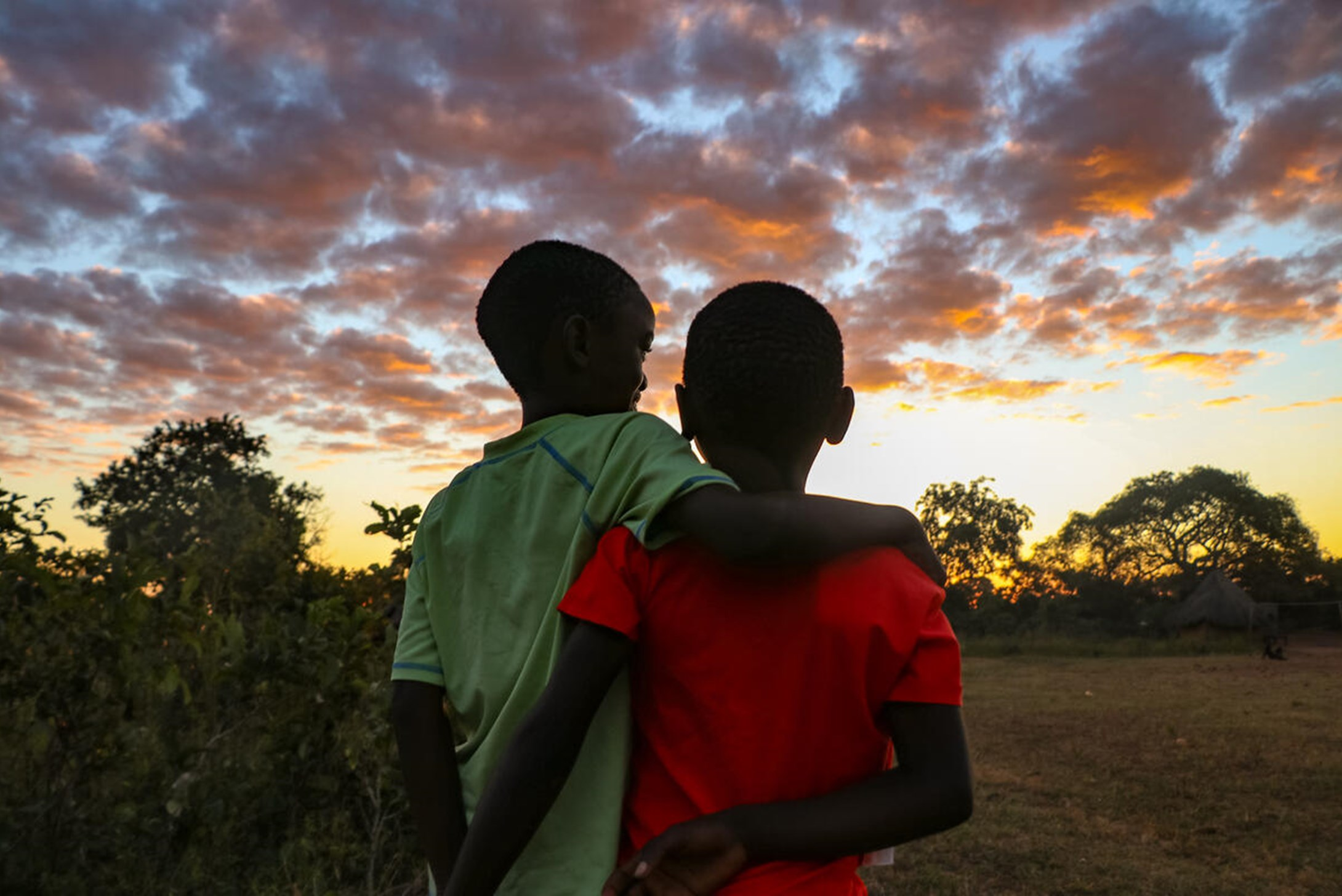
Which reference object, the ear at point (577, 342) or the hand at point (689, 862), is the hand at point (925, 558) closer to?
the hand at point (689, 862)

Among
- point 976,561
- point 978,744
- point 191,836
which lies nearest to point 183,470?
point 978,744

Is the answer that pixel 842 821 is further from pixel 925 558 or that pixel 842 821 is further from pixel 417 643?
pixel 417 643

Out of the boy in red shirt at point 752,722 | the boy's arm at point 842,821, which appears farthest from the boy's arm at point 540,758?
Answer: the boy's arm at point 842,821

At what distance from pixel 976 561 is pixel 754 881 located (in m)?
45.7

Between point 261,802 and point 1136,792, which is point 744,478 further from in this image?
→ point 1136,792

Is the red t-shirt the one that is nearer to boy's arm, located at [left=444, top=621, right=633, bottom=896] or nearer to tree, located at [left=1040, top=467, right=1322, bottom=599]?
boy's arm, located at [left=444, top=621, right=633, bottom=896]

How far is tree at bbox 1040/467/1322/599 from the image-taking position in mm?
42125

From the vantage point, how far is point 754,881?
3.88 ft

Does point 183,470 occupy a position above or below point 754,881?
above

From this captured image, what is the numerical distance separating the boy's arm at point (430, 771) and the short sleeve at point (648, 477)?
0.44 m

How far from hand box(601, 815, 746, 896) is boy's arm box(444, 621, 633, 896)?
14cm

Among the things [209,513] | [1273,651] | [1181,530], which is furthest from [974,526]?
[209,513]

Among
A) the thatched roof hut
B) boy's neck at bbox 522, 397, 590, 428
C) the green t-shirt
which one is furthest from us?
the thatched roof hut

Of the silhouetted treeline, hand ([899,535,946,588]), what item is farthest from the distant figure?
hand ([899,535,946,588])
